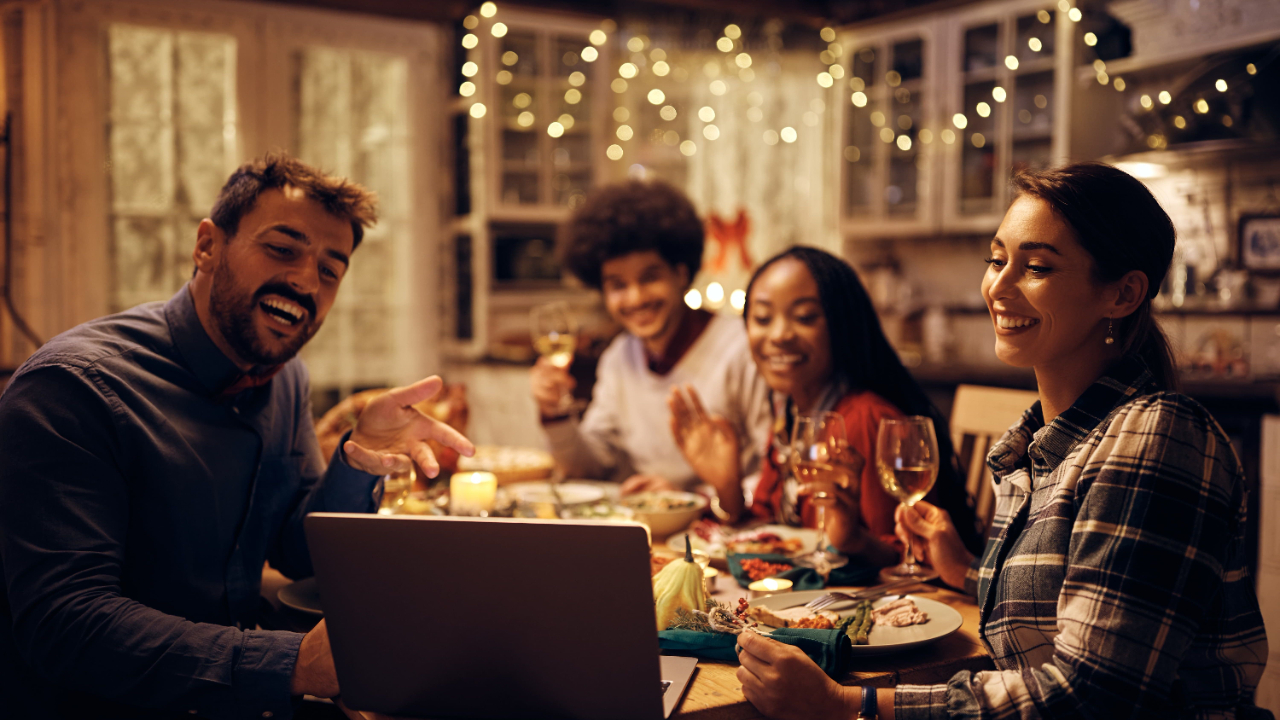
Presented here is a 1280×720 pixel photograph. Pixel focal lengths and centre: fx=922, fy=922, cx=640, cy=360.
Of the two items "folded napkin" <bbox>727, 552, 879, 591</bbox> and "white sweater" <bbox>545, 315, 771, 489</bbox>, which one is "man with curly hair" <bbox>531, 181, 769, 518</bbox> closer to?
"white sweater" <bbox>545, 315, 771, 489</bbox>

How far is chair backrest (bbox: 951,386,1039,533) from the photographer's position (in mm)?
1960

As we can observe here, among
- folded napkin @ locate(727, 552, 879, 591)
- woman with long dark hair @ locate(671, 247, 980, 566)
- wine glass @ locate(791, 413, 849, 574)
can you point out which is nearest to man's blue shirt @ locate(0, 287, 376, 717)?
folded napkin @ locate(727, 552, 879, 591)

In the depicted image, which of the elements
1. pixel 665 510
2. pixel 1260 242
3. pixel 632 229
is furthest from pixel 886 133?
pixel 665 510

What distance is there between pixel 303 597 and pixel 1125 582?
1137 millimetres

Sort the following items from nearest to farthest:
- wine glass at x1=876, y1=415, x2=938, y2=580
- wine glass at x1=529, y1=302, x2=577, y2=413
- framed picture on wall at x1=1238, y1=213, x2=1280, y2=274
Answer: wine glass at x1=876, y1=415, x2=938, y2=580 → wine glass at x1=529, y1=302, x2=577, y2=413 → framed picture on wall at x1=1238, y1=213, x2=1280, y2=274

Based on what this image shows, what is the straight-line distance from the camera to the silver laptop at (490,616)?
34.4 inches

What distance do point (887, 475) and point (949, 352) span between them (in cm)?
361

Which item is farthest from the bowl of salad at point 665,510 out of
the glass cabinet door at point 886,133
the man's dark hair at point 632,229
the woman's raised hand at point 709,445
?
the glass cabinet door at point 886,133

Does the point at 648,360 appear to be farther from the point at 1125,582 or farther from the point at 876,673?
the point at 1125,582

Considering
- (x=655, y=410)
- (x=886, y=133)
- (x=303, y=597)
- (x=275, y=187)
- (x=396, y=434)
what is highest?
(x=886, y=133)

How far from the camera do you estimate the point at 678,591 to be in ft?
4.03

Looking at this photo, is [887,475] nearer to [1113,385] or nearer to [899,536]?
[899,536]

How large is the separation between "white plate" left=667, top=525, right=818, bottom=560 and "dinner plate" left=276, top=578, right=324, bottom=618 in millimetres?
610

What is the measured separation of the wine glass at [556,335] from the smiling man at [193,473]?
2.84 ft
